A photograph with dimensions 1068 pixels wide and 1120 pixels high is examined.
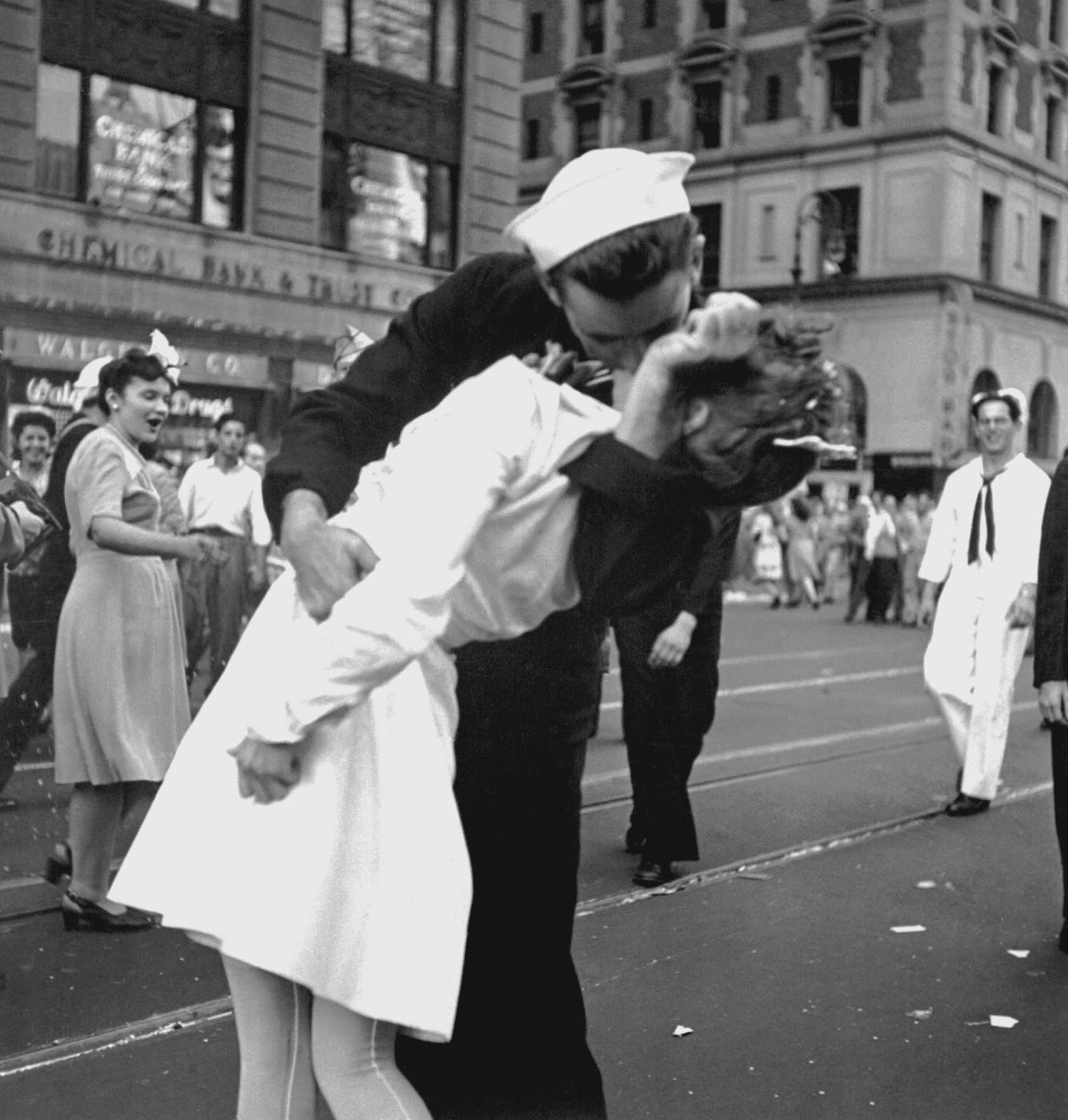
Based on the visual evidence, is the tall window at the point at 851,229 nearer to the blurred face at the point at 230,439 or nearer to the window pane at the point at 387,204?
the window pane at the point at 387,204

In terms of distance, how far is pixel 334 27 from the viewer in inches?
930

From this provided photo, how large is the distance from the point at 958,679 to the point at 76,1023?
487 cm

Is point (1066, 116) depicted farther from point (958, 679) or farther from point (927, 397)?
point (958, 679)

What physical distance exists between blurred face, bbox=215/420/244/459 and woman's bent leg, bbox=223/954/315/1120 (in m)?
9.23

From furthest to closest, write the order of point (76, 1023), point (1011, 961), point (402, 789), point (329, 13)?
point (329, 13)
point (1011, 961)
point (76, 1023)
point (402, 789)

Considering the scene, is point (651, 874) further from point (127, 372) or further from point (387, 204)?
point (387, 204)

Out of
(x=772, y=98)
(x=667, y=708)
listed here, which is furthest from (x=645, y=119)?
(x=667, y=708)

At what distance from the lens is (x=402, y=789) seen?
226 cm

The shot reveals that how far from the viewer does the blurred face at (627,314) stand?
2.33 meters

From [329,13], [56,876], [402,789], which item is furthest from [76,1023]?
[329,13]

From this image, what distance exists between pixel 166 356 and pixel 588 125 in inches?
1736

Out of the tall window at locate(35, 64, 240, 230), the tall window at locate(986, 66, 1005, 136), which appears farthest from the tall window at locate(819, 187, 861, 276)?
the tall window at locate(35, 64, 240, 230)

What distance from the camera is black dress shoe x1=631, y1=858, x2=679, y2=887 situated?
239 inches

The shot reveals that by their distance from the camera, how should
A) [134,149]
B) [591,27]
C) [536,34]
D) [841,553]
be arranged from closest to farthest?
[134,149] < [841,553] < [591,27] < [536,34]
